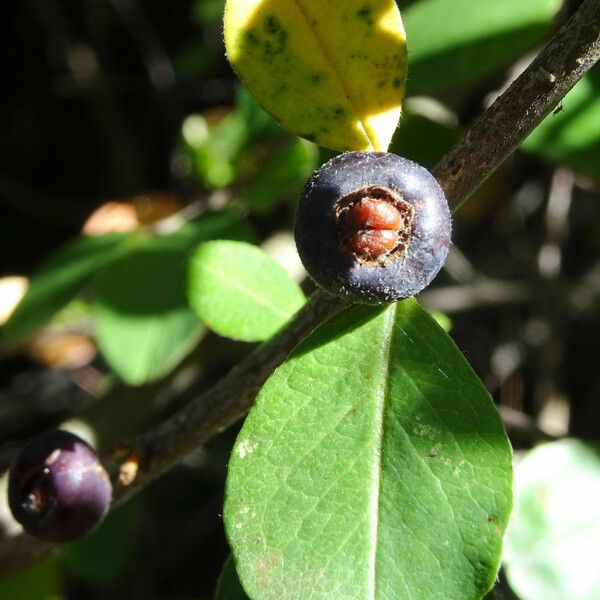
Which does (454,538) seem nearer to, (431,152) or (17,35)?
(431,152)

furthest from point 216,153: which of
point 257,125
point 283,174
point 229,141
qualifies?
point 283,174

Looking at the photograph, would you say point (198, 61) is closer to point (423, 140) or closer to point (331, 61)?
point (423, 140)

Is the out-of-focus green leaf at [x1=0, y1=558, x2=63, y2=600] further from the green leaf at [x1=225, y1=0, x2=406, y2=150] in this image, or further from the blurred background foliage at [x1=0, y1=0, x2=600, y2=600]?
the green leaf at [x1=225, y1=0, x2=406, y2=150]

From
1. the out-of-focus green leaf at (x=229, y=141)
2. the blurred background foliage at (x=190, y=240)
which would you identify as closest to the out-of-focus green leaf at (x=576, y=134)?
the blurred background foliage at (x=190, y=240)

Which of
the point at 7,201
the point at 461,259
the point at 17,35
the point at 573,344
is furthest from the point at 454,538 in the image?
the point at 17,35

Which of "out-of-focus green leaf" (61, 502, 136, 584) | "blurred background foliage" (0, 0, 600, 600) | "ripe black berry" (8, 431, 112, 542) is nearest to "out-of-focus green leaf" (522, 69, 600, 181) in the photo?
"blurred background foliage" (0, 0, 600, 600)

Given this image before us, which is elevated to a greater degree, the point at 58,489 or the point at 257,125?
the point at 58,489
